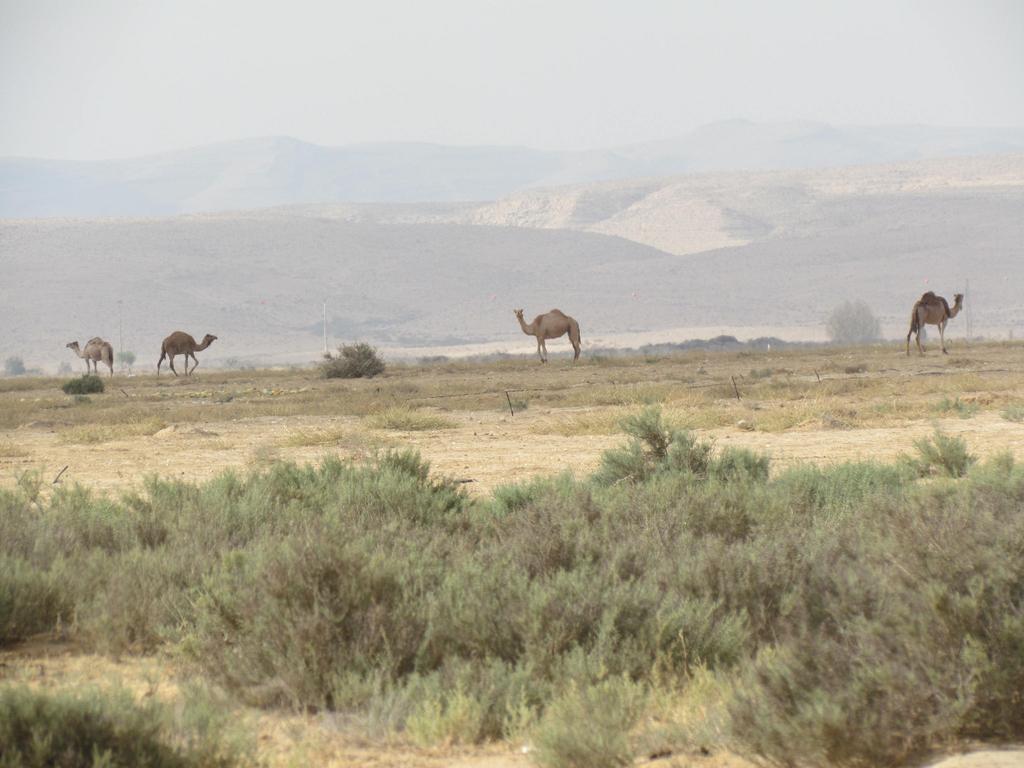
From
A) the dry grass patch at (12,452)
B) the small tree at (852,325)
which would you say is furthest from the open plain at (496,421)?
the small tree at (852,325)

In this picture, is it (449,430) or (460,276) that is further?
(460,276)

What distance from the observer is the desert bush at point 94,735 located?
464 cm

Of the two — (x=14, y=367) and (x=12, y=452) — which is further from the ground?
(x=14, y=367)

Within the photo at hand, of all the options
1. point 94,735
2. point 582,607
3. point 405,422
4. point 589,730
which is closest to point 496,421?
point 405,422

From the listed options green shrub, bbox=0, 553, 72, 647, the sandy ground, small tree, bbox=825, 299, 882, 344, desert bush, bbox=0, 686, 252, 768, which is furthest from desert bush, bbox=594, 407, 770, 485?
small tree, bbox=825, 299, 882, 344

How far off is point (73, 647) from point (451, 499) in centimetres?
325

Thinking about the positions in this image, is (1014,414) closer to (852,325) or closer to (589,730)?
(589,730)

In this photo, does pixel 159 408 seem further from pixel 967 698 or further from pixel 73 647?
pixel 967 698

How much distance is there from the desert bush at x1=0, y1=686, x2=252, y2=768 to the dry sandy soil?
17.7 inches

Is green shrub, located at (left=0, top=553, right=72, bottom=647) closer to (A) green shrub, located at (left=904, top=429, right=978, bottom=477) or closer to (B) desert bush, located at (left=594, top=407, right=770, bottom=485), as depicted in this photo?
(B) desert bush, located at (left=594, top=407, right=770, bottom=485)

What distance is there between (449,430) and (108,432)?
4.71 meters

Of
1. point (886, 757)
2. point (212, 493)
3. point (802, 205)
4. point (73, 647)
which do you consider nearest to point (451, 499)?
point (212, 493)

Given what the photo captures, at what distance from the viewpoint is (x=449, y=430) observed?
20938 millimetres

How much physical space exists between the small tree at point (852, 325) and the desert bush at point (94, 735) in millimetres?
98369
